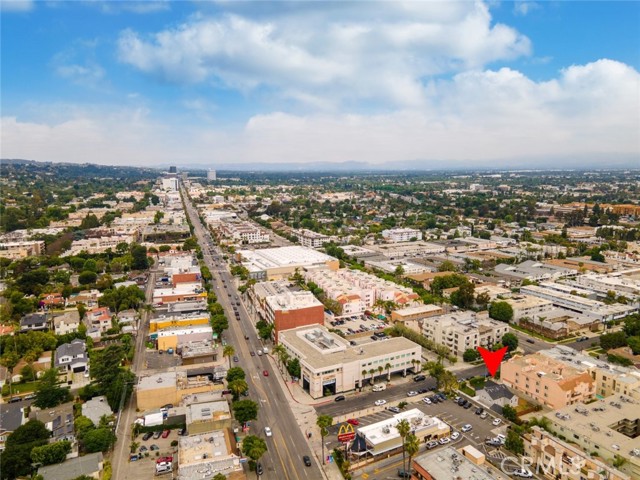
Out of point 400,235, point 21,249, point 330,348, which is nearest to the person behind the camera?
point 330,348

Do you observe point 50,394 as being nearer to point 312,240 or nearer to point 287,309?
point 287,309

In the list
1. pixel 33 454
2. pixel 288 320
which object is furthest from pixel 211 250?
pixel 33 454

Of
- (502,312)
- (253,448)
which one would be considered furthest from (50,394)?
(502,312)

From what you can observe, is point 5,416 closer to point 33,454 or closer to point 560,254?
point 33,454

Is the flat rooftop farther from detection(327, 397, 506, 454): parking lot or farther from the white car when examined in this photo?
the white car

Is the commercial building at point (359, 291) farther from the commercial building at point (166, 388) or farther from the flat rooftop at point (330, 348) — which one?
the commercial building at point (166, 388)

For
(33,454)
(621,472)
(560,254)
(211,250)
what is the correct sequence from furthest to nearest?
(211,250) < (560,254) < (33,454) < (621,472)

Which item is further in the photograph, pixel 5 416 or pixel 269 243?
pixel 269 243
